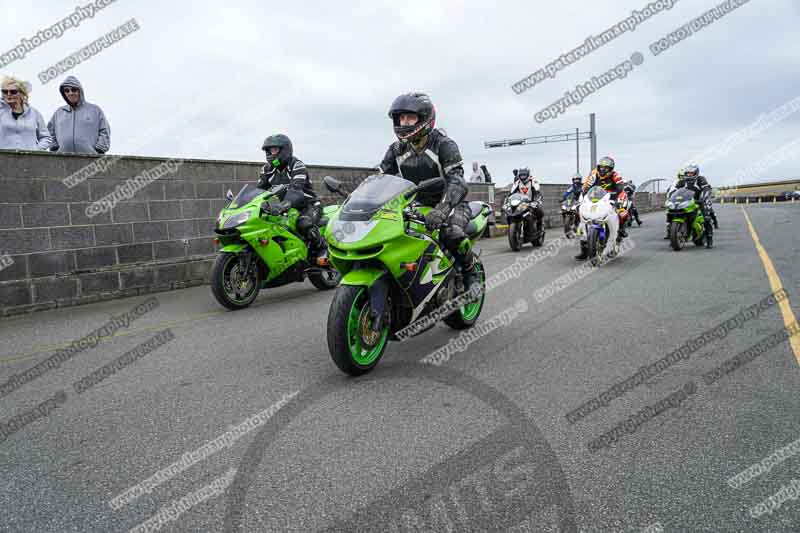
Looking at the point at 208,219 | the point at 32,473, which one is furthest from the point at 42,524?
the point at 208,219

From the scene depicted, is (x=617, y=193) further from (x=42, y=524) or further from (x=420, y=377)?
(x=42, y=524)

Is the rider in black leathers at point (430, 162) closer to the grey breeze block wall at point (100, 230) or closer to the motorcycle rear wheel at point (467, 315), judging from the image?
the motorcycle rear wheel at point (467, 315)

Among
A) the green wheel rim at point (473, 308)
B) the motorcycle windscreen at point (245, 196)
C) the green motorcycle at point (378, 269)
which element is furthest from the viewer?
the motorcycle windscreen at point (245, 196)

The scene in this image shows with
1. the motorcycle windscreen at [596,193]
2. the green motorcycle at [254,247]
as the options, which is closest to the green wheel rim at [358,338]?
the green motorcycle at [254,247]

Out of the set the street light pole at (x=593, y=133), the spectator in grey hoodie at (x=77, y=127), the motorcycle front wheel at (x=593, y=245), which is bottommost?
the motorcycle front wheel at (x=593, y=245)

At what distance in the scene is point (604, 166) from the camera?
12000 mm

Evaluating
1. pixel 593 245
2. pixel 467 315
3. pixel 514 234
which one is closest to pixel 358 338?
pixel 467 315

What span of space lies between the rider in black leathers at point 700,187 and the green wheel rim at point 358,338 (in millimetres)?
11517

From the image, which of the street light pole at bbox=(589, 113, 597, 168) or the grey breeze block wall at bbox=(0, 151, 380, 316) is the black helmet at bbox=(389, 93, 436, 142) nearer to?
the grey breeze block wall at bbox=(0, 151, 380, 316)

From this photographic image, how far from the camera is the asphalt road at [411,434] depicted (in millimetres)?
2410

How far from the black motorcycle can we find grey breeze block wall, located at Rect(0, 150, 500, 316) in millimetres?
6657

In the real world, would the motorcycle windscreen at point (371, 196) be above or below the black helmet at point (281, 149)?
below

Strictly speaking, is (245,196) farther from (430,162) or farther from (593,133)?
(593,133)

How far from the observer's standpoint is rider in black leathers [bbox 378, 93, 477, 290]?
15.7 feet
